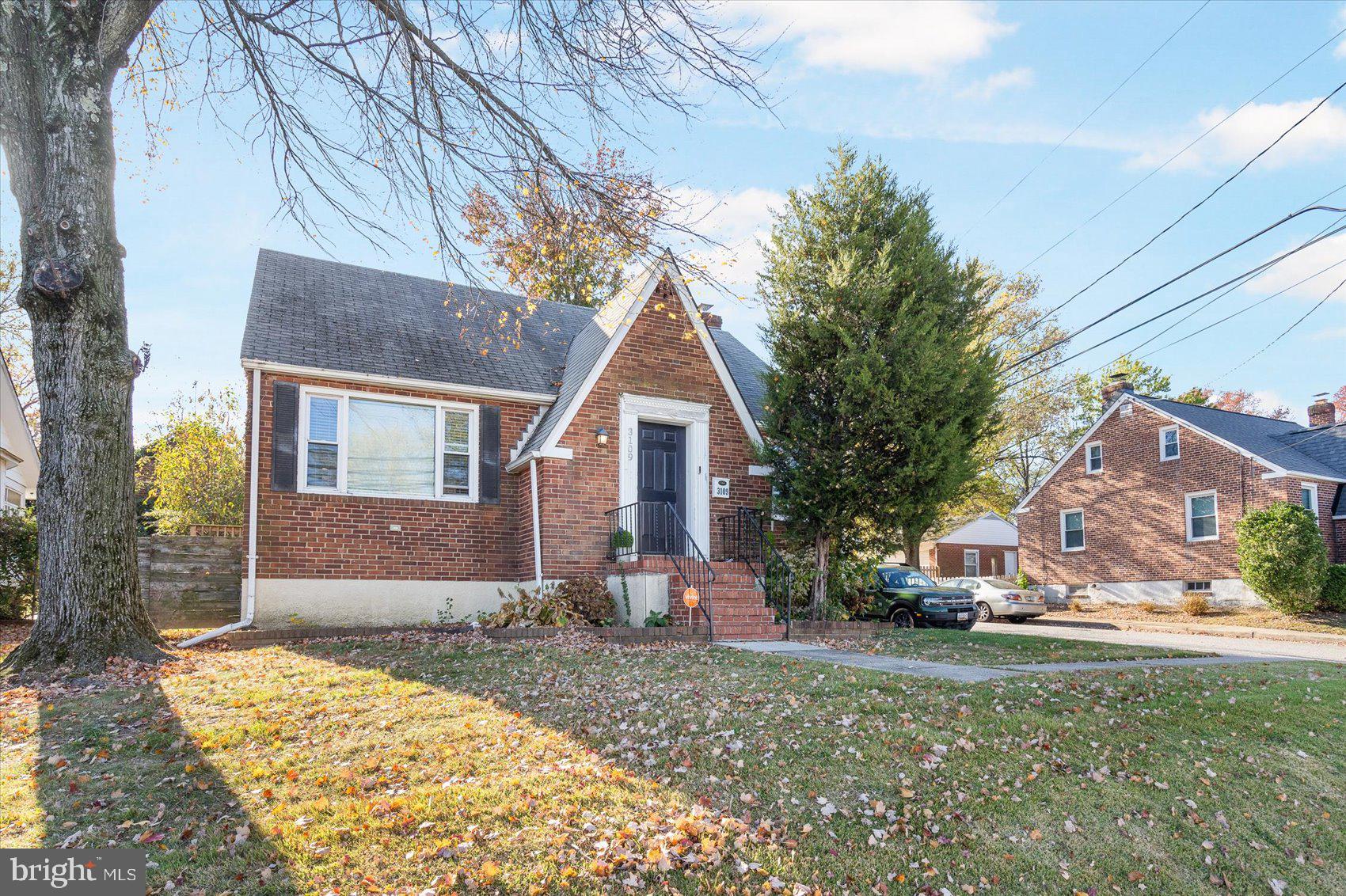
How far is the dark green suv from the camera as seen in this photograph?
17516 millimetres

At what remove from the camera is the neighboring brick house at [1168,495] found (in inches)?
967

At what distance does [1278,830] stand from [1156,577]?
23807mm

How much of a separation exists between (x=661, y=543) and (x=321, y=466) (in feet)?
17.6

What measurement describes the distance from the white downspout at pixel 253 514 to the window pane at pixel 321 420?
694 millimetres

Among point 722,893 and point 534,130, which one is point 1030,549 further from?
point 722,893

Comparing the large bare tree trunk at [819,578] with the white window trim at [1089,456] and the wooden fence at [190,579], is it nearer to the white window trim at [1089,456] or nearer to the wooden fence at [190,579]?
the wooden fence at [190,579]

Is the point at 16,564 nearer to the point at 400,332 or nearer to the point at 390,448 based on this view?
the point at 390,448

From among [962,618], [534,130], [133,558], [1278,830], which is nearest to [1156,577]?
[962,618]

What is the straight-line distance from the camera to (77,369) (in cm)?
866

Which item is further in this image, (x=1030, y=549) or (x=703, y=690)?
(x=1030, y=549)

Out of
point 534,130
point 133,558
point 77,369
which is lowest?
point 133,558

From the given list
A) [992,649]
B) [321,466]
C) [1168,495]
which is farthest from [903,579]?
[1168,495]

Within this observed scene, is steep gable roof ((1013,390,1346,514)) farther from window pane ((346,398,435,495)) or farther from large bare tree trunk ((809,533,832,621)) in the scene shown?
window pane ((346,398,435,495))

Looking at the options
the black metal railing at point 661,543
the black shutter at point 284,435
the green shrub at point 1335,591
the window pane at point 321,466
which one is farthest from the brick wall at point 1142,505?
the black shutter at point 284,435
